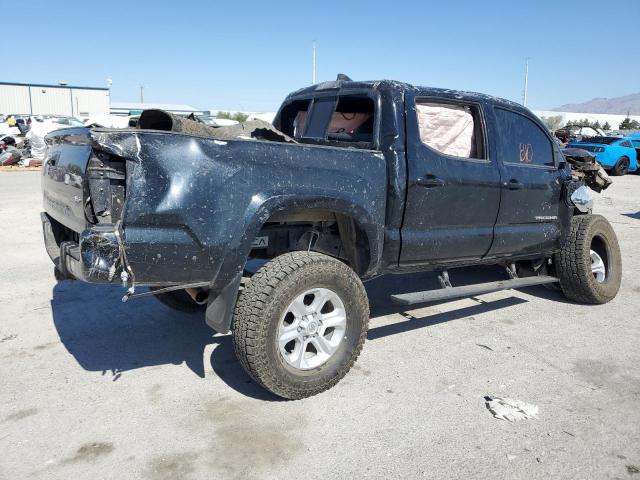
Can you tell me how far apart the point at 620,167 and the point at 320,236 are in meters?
20.0

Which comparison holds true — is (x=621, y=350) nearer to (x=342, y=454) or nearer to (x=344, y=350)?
(x=344, y=350)

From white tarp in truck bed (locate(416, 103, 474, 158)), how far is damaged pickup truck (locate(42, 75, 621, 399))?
0.01 m

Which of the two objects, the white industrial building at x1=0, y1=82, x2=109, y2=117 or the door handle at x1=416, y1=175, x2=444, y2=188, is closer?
the door handle at x1=416, y1=175, x2=444, y2=188

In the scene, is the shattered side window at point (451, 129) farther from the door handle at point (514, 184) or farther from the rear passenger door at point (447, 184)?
the door handle at point (514, 184)

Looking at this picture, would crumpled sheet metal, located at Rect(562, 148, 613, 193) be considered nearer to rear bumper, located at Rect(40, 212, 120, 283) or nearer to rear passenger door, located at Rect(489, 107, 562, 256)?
rear passenger door, located at Rect(489, 107, 562, 256)

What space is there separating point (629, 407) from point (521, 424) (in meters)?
0.78

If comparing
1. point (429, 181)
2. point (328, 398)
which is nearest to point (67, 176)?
point (328, 398)

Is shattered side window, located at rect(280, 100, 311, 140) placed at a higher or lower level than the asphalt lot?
higher

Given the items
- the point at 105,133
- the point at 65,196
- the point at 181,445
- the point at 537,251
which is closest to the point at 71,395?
the point at 181,445

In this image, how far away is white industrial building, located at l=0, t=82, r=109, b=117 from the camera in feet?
198

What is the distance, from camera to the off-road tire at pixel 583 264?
5.20 m

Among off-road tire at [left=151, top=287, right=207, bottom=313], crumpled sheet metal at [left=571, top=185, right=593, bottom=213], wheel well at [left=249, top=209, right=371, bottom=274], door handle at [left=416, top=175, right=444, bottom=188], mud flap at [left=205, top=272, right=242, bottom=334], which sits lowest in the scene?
off-road tire at [left=151, top=287, right=207, bottom=313]

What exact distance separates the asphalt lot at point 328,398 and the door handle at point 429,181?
1.29 m

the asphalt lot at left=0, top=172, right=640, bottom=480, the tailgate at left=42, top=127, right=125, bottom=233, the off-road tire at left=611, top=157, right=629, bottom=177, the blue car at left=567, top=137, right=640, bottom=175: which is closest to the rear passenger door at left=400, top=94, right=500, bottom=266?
the asphalt lot at left=0, top=172, right=640, bottom=480
